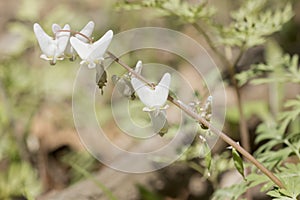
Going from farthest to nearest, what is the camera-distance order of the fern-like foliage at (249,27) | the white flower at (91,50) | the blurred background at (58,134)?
the blurred background at (58,134)
the fern-like foliage at (249,27)
the white flower at (91,50)

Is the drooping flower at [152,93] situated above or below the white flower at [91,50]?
below

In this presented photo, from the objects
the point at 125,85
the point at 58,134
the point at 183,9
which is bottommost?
the point at 58,134

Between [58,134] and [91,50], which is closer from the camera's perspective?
[91,50]

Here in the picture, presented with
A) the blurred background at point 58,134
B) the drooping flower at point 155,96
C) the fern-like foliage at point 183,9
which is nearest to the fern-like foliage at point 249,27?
the fern-like foliage at point 183,9

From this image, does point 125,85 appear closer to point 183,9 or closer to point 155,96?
point 155,96

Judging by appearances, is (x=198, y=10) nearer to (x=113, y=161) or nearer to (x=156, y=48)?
(x=113, y=161)

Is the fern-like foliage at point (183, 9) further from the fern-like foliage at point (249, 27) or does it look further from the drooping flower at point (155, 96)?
the drooping flower at point (155, 96)

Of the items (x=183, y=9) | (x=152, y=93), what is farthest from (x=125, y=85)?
(x=183, y=9)
